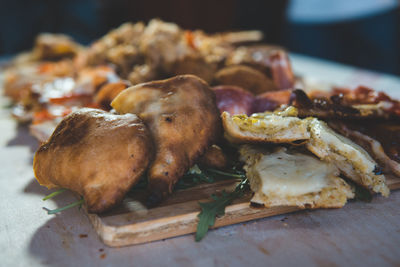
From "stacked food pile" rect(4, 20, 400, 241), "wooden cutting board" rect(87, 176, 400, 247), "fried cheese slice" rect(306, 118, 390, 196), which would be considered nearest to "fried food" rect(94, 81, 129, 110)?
"stacked food pile" rect(4, 20, 400, 241)

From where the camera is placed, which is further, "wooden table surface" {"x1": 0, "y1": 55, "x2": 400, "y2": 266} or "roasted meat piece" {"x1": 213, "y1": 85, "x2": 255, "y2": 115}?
"roasted meat piece" {"x1": 213, "y1": 85, "x2": 255, "y2": 115}

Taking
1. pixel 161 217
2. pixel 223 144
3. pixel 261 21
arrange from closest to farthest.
→ pixel 161 217 < pixel 223 144 < pixel 261 21

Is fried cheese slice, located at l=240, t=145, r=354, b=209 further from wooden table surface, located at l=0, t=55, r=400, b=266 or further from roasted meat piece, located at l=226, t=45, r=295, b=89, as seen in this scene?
roasted meat piece, located at l=226, t=45, r=295, b=89

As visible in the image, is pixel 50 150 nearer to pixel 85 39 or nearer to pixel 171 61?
pixel 171 61

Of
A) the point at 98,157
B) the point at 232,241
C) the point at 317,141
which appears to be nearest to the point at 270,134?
the point at 317,141

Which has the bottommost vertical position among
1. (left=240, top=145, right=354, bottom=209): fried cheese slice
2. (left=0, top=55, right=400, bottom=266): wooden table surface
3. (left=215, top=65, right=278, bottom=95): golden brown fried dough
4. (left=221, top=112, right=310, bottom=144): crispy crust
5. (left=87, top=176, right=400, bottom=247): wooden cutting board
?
(left=0, top=55, right=400, bottom=266): wooden table surface

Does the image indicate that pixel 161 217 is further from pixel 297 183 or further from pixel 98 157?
pixel 297 183
